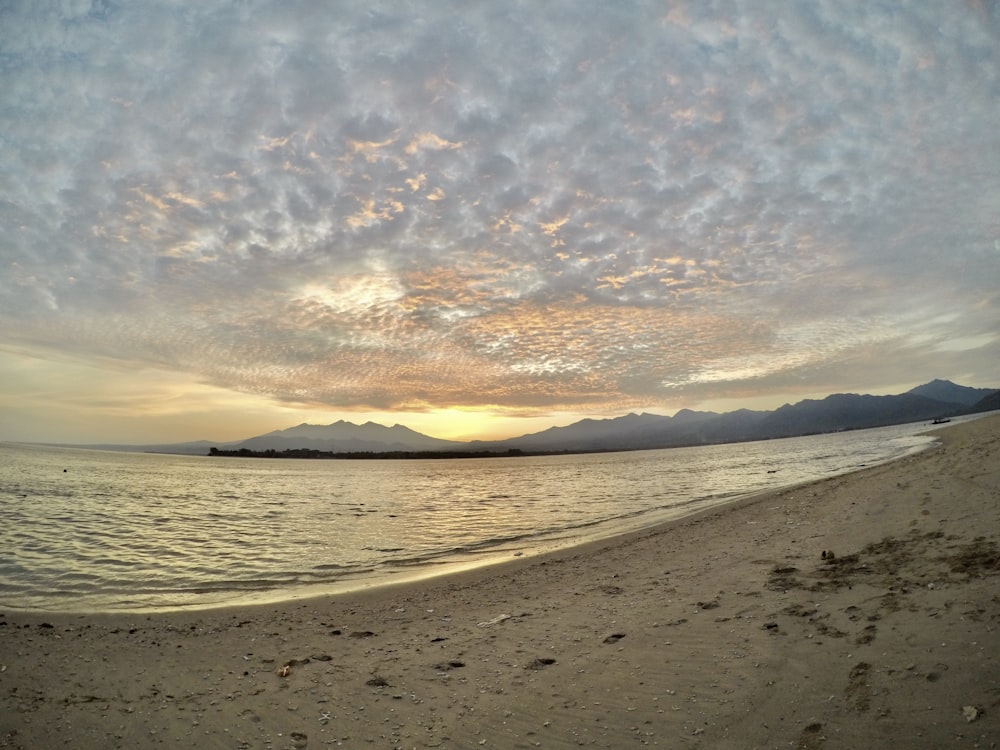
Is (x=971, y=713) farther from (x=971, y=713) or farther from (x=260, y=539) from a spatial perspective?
(x=260, y=539)

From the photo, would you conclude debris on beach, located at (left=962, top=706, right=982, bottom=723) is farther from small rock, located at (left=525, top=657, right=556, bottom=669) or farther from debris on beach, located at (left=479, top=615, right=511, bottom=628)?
debris on beach, located at (left=479, top=615, right=511, bottom=628)

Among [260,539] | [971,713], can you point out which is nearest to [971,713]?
[971,713]

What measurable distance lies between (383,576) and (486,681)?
8.51 m

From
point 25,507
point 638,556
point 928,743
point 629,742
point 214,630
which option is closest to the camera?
point 928,743

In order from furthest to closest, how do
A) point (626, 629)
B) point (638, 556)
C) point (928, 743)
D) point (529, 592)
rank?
point (638, 556), point (529, 592), point (626, 629), point (928, 743)

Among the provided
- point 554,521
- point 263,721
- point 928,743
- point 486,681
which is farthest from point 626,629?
point 554,521

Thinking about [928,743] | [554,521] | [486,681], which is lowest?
[554,521]

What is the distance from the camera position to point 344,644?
856 centimetres

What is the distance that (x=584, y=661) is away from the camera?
7.06 metres

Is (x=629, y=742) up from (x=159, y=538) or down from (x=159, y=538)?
up

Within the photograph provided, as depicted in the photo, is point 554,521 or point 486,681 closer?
point 486,681

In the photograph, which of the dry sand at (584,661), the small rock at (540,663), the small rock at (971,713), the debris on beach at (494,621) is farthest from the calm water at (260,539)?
the small rock at (971,713)

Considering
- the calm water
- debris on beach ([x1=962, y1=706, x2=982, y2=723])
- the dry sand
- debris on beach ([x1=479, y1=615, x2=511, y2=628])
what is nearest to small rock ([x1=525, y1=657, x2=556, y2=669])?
the dry sand

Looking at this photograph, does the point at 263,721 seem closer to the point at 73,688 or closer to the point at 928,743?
the point at 73,688
